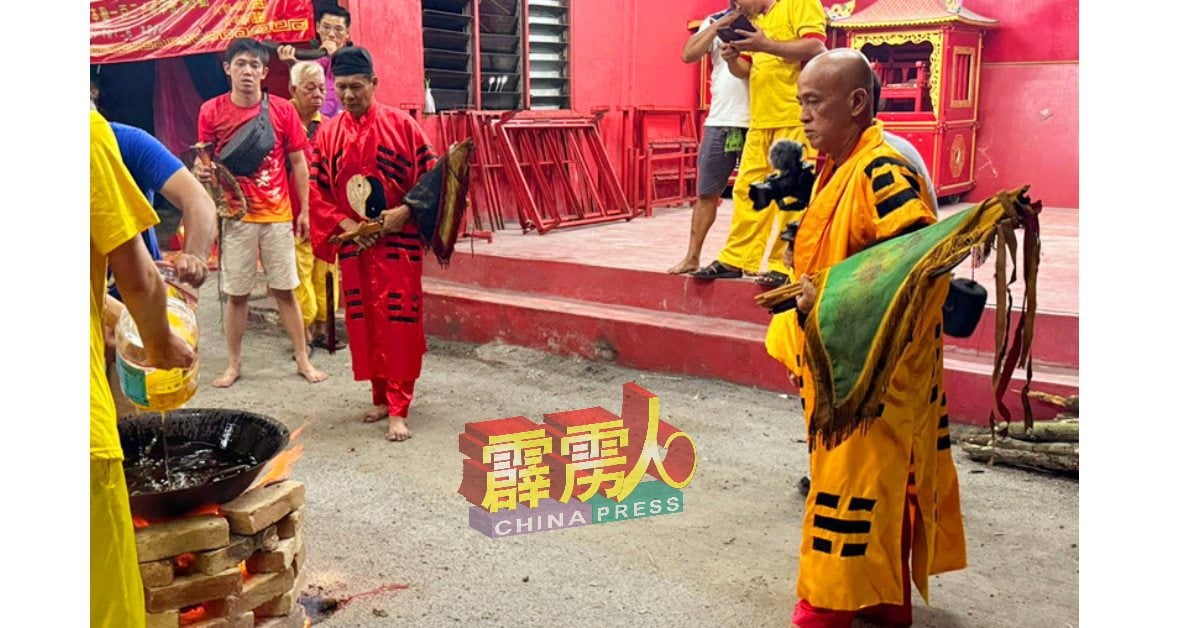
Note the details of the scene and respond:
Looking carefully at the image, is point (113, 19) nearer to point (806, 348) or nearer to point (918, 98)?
point (806, 348)

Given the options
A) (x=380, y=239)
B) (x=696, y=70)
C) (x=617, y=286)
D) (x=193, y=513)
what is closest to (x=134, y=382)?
(x=193, y=513)

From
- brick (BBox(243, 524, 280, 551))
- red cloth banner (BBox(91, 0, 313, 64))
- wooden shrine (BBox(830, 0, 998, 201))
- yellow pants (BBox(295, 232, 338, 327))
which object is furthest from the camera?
wooden shrine (BBox(830, 0, 998, 201))

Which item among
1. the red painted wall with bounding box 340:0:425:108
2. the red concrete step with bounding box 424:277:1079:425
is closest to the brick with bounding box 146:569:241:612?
the red concrete step with bounding box 424:277:1079:425

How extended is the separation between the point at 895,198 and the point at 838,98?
291 millimetres

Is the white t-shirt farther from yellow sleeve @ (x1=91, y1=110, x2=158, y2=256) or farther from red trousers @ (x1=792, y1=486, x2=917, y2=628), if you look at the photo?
yellow sleeve @ (x1=91, y1=110, x2=158, y2=256)

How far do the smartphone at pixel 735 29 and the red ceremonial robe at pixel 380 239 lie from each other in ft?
4.72

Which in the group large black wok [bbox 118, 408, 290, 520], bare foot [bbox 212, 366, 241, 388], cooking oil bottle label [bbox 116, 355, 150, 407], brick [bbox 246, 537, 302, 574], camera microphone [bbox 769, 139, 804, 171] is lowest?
brick [bbox 246, 537, 302, 574]

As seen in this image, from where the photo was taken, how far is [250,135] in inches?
189

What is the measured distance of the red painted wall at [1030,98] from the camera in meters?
6.40

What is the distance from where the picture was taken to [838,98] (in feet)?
7.84

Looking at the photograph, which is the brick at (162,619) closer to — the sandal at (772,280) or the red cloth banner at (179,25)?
the red cloth banner at (179,25)

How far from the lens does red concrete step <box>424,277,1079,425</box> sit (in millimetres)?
4172

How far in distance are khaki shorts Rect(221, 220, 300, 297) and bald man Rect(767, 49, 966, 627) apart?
11.2 feet

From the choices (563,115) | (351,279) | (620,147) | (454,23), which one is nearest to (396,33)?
(454,23)
